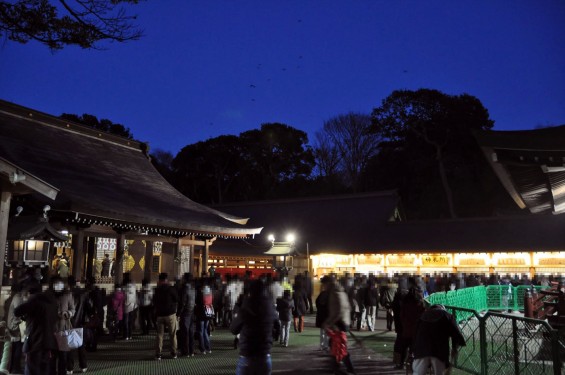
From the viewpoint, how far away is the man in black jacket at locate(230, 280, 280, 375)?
532 centimetres

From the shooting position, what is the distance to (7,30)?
9727 millimetres

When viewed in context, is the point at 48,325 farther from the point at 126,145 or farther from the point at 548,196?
the point at 126,145

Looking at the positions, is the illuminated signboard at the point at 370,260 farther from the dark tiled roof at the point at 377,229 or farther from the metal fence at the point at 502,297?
the metal fence at the point at 502,297

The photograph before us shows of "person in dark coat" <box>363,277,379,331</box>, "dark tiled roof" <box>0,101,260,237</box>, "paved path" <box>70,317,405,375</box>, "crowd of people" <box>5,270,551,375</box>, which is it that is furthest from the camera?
"person in dark coat" <box>363,277,379,331</box>

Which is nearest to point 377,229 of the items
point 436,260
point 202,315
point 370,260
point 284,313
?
point 370,260

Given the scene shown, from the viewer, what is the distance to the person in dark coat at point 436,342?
253 inches

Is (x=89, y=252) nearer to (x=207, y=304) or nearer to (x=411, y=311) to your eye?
(x=207, y=304)

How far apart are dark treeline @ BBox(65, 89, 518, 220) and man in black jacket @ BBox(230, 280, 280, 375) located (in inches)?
1340

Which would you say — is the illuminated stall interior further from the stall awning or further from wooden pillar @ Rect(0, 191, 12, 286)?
wooden pillar @ Rect(0, 191, 12, 286)

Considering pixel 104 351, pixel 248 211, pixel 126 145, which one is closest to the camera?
pixel 104 351

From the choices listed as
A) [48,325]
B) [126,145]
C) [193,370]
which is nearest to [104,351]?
[193,370]

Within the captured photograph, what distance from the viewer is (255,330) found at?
17.6 feet

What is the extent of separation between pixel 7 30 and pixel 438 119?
37985 mm

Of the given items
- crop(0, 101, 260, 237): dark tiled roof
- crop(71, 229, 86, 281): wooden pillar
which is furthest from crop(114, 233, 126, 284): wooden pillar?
crop(71, 229, 86, 281): wooden pillar
